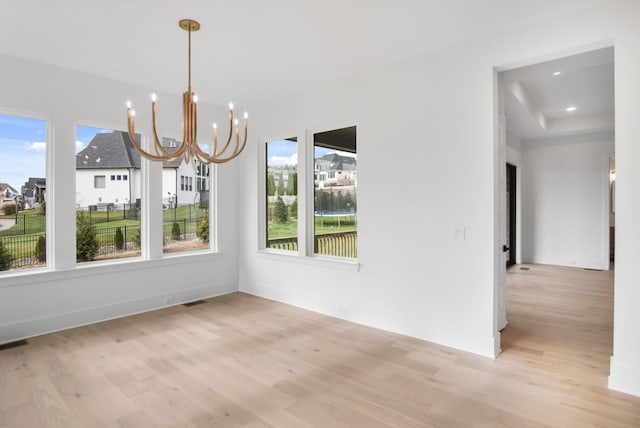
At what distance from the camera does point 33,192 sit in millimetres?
3797

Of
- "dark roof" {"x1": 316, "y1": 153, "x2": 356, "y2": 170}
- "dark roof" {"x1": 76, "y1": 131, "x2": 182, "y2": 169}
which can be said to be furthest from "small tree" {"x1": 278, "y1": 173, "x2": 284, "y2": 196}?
"dark roof" {"x1": 76, "y1": 131, "x2": 182, "y2": 169}

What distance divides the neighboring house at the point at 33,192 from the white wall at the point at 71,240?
0.06 meters

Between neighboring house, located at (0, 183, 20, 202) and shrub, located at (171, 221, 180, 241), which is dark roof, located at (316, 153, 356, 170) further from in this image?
neighboring house, located at (0, 183, 20, 202)

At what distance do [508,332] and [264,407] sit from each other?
2.69 metres

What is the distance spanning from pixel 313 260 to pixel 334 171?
3.77ft

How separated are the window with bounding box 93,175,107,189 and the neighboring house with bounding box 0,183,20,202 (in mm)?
735

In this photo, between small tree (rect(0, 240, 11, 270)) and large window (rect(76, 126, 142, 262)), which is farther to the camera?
large window (rect(76, 126, 142, 262))

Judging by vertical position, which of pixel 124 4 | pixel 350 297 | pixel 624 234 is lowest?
pixel 350 297

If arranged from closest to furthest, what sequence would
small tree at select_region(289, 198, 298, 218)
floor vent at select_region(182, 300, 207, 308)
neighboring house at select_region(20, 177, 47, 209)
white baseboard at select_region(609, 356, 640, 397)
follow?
white baseboard at select_region(609, 356, 640, 397), neighboring house at select_region(20, 177, 47, 209), floor vent at select_region(182, 300, 207, 308), small tree at select_region(289, 198, 298, 218)

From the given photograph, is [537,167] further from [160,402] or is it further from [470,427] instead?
[160,402]

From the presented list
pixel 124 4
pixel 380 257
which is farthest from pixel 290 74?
pixel 380 257

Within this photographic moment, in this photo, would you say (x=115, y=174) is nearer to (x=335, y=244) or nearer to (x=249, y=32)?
(x=249, y=32)

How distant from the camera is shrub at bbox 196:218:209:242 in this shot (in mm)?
5215

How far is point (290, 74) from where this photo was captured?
4.08m
